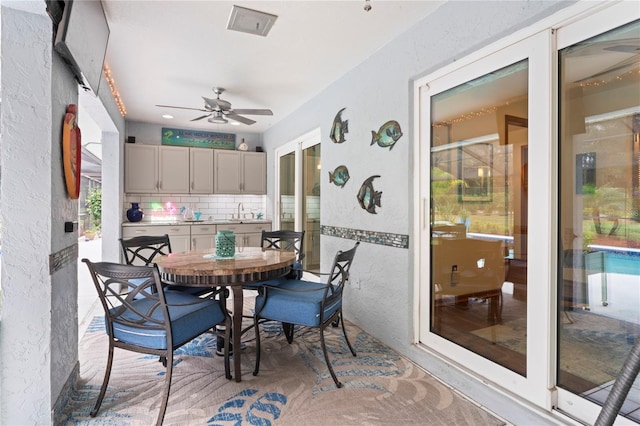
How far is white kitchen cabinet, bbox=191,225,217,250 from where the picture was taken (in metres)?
5.57

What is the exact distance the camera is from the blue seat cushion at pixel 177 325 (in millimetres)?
1958

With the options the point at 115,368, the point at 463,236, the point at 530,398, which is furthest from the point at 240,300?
the point at 530,398

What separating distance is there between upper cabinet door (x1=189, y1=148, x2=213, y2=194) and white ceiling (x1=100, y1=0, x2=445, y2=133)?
147cm

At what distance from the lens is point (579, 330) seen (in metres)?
1.76

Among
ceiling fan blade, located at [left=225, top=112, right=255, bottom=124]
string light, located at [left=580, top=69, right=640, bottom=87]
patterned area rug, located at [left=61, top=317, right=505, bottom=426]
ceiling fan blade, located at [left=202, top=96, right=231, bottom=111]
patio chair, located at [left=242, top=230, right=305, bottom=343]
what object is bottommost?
patterned area rug, located at [left=61, top=317, right=505, bottom=426]

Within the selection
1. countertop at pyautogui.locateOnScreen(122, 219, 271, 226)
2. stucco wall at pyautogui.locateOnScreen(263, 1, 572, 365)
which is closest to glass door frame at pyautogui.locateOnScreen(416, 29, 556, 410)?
stucco wall at pyautogui.locateOnScreen(263, 1, 572, 365)

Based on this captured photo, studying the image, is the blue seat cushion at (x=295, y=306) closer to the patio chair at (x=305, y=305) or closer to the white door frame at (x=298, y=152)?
the patio chair at (x=305, y=305)

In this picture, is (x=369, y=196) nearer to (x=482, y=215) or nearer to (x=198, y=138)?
(x=482, y=215)

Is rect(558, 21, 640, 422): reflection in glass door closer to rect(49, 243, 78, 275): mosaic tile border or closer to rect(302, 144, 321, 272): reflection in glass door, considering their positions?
rect(49, 243, 78, 275): mosaic tile border

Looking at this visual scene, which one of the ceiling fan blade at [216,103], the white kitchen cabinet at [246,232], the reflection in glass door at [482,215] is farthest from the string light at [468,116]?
A: the white kitchen cabinet at [246,232]

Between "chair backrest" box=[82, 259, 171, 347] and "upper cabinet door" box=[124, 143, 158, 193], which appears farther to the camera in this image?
"upper cabinet door" box=[124, 143, 158, 193]

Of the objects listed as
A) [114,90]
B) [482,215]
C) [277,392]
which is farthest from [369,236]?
[114,90]

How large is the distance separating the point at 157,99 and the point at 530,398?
5.02 m

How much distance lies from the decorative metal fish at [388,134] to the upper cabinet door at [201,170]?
3831 millimetres
